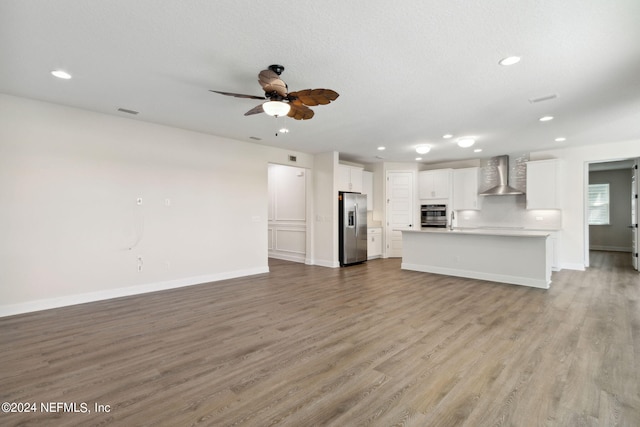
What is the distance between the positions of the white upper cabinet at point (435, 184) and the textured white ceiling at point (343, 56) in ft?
11.5

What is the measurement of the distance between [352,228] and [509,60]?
16.2 feet

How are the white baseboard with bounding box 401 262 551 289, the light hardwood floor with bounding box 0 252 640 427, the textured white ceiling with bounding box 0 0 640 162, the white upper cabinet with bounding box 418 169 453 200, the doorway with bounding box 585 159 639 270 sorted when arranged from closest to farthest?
1. the light hardwood floor with bounding box 0 252 640 427
2. the textured white ceiling with bounding box 0 0 640 162
3. the white baseboard with bounding box 401 262 551 289
4. the white upper cabinet with bounding box 418 169 453 200
5. the doorway with bounding box 585 159 639 270

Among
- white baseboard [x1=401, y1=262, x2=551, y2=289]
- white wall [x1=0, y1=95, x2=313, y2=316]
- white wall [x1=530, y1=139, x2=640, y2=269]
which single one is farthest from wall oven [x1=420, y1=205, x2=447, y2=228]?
white wall [x1=0, y1=95, x2=313, y2=316]

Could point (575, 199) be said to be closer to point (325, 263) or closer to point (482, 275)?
point (482, 275)

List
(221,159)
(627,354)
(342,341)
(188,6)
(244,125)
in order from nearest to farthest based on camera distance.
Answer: (188,6)
(627,354)
(342,341)
(244,125)
(221,159)

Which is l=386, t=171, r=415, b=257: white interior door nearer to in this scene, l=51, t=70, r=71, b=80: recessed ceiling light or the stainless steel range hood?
the stainless steel range hood

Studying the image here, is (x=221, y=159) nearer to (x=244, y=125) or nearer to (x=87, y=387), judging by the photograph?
(x=244, y=125)

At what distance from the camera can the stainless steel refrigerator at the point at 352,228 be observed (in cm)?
709

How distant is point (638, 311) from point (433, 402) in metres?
3.73

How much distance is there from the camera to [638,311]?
367 cm

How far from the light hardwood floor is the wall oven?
3960 mm

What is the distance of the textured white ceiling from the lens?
213 cm

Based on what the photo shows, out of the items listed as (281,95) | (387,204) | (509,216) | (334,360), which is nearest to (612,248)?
(509,216)

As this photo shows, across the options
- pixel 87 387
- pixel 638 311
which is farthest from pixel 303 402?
pixel 638 311
